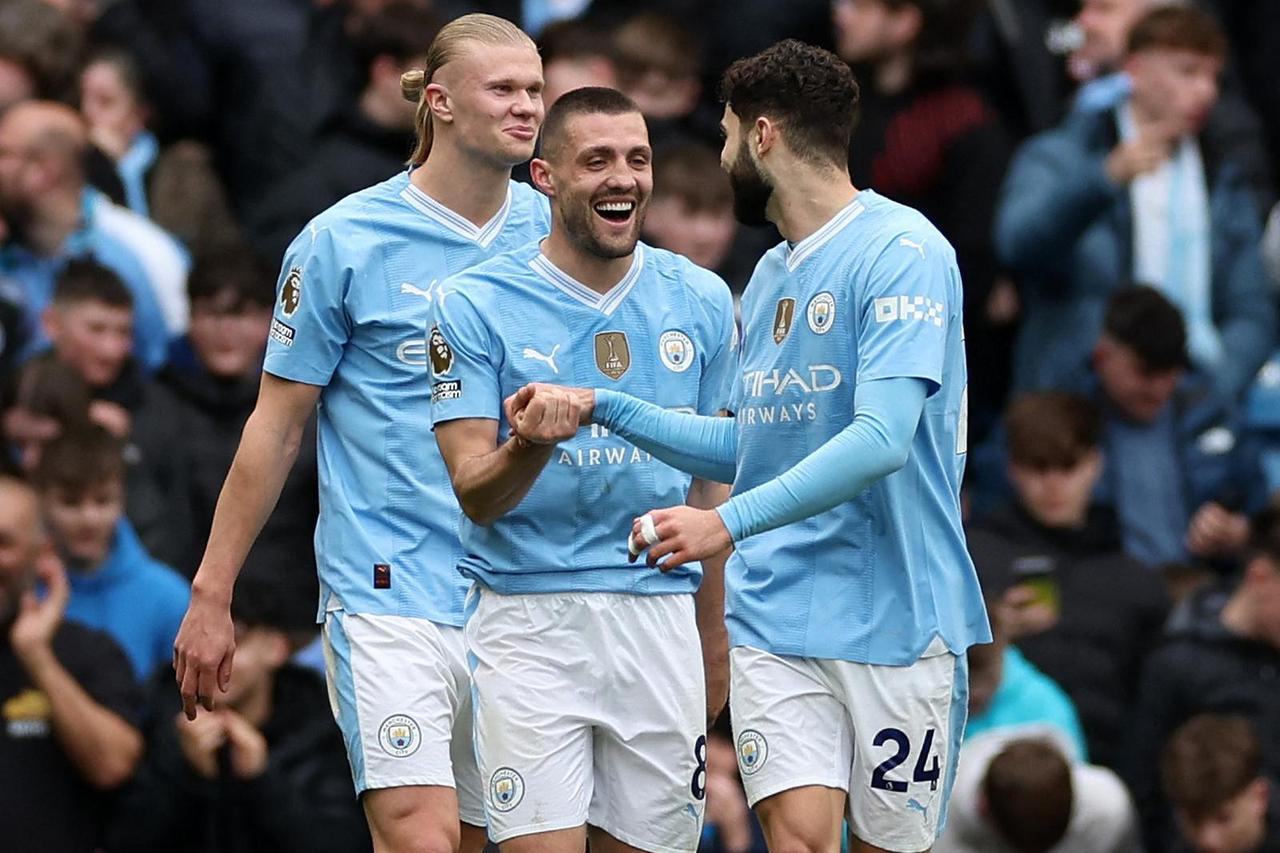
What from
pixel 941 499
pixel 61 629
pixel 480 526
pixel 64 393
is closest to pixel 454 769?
pixel 480 526

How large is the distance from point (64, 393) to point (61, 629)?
1319 millimetres

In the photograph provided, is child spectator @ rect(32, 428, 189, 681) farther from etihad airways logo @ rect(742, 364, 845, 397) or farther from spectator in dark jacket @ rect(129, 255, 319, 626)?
etihad airways logo @ rect(742, 364, 845, 397)

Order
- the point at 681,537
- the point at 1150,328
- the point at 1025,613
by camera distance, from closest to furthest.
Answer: the point at 681,537 → the point at 1025,613 → the point at 1150,328

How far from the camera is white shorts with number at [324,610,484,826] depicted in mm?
7543

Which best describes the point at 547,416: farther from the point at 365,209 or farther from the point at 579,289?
the point at 365,209

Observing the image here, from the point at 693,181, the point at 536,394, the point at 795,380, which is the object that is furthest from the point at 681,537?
the point at 693,181

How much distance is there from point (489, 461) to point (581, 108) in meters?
1.01

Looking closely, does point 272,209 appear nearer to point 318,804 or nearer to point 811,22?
point 811,22

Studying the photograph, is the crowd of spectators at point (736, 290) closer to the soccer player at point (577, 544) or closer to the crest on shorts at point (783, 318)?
the soccer player at point (577, 544)

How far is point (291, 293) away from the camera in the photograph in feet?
25.6

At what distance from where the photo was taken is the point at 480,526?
7379 millimetres

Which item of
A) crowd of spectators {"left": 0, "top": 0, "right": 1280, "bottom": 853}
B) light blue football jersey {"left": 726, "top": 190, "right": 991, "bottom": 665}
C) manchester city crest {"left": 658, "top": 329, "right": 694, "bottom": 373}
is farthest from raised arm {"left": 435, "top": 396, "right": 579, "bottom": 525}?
crowd of spectators {"left": 0, "top": 0, "right": 1280, "bottom": 853}

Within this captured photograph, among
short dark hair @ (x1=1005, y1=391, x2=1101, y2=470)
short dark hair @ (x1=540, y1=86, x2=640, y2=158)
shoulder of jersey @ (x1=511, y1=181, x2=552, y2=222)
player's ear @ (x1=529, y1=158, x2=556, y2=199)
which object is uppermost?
short dark hair @ (x1=540, y1=86, x2=640, y2=158)

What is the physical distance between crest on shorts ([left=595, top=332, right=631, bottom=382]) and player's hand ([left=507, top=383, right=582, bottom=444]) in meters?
0.58
